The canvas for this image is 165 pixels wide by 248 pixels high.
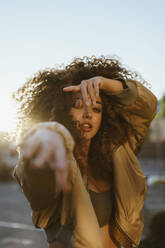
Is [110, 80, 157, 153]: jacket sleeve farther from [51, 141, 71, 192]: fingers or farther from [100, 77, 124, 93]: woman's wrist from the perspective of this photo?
[51, 141, 71, 192]: fingers

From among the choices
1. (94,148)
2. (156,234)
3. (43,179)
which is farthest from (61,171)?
(156,234)

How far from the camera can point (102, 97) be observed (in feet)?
6.56

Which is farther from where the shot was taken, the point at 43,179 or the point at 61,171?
the point at 43,179

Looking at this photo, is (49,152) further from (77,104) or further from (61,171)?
(77,104)

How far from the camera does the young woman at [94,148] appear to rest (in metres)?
1.48

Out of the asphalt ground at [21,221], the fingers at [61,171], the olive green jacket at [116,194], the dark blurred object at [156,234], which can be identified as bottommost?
the asphalt ground at [21,221]

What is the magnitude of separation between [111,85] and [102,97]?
0.34m

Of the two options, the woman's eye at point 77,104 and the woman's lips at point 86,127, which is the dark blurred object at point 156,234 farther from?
the woman's eye at point 77,104

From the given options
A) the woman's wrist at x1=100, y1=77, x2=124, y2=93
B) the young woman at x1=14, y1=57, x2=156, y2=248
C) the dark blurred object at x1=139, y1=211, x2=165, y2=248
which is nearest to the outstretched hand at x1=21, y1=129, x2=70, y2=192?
the young woman at x1=14, y1=57, x2=156, y2=248

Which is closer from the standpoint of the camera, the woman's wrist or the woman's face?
the woman's wrist

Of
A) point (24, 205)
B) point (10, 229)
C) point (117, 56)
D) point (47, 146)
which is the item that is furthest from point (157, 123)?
point (47, 146)

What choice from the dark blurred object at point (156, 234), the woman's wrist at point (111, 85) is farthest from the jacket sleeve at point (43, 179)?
the dark blurred object at point (156, 234)

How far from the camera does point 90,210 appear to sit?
4.95 ft

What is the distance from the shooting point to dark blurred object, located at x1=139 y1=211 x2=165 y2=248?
13.9 feet
